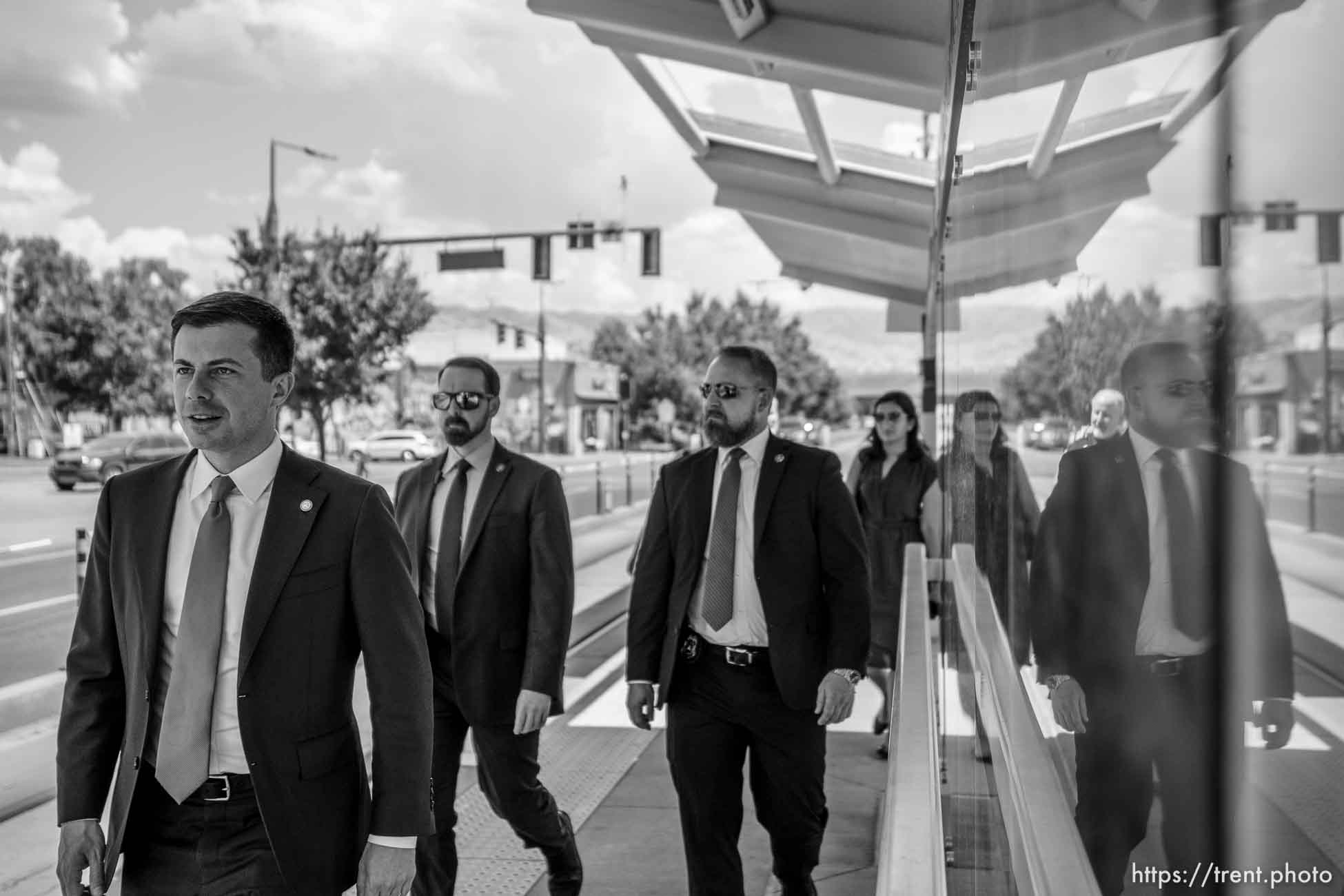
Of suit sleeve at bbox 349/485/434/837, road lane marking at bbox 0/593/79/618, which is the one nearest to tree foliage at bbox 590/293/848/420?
road lane marking at bbox 0/593/79/618

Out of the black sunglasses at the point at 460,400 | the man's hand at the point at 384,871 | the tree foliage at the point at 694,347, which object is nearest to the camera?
the man's hand at the point at 384,871

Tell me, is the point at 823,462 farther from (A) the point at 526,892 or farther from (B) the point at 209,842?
(B) the point at 209,842

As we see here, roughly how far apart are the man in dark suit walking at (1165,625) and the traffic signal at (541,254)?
2144 centimetres

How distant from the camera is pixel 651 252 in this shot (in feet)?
74.7

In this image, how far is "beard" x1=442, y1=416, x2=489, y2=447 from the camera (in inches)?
180

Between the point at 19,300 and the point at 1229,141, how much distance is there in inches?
2505

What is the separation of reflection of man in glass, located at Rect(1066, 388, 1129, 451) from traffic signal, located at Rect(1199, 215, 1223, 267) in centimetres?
17

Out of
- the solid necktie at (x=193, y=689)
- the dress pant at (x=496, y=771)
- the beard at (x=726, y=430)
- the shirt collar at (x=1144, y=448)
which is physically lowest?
Answer: the dress pant at (x=496, y=771)

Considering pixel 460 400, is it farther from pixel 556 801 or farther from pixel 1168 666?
pixel 1168 666

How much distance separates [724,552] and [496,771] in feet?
3.69

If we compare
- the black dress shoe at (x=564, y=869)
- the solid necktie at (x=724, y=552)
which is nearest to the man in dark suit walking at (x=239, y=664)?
the solid necktie at (x=724, y=552)

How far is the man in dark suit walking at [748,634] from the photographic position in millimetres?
3984

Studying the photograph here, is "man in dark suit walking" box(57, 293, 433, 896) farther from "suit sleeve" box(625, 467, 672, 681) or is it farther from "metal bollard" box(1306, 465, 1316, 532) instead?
"metal bollard" box(1306, 465, 1316, 532)

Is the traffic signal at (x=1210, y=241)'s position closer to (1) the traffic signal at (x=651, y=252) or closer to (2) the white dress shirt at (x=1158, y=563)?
(2) the white dress shirt at (x=1158, y=563)
